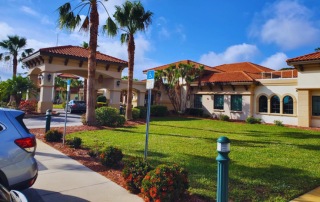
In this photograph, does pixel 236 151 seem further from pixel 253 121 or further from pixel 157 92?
pixel 157 92

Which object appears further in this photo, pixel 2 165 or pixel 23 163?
pixel 23 163

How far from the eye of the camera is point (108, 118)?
52.2 ft

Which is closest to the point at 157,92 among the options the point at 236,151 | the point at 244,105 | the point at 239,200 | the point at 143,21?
the point at 244,105

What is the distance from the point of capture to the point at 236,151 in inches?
369

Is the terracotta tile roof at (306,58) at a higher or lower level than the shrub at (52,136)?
higher

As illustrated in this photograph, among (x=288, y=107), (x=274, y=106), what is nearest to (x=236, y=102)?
(x=274, y=106)

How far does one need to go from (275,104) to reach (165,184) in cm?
2082

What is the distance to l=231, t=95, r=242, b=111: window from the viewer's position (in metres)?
24.7

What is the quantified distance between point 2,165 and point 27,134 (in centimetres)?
63

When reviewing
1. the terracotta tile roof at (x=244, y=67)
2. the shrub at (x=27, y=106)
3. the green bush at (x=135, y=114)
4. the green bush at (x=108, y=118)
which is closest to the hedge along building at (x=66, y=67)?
the shrub at (x=27, y=106)

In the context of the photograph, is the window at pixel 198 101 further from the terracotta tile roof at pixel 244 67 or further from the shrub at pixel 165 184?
the shrub at pixel 165 184

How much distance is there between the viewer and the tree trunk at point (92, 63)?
49.0 feet

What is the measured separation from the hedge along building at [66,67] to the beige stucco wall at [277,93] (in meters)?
13.7

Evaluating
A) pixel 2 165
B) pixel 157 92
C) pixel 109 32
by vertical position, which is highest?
pixel 109 32
